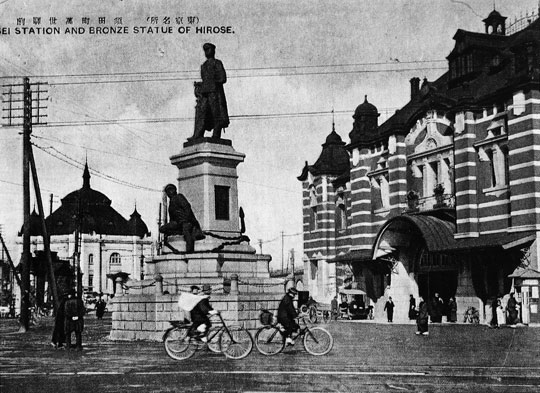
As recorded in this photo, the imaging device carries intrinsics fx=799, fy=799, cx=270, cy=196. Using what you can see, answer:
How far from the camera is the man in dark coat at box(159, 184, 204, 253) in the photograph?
21.0 meters

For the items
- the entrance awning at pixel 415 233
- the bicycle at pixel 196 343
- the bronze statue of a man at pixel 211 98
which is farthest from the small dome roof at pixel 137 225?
the bicycle at pixel 196 343

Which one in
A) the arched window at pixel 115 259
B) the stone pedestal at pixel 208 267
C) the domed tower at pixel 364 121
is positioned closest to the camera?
the stone pedestal at pixel 208 267

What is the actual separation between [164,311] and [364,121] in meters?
28.7

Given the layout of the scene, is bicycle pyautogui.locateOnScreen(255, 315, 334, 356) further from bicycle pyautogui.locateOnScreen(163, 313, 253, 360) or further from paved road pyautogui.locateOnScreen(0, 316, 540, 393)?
bicycle pyautogui.locateOnScreen(163, 313, 253, 360)

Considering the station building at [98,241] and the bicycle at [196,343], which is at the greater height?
the station building at [98,241]

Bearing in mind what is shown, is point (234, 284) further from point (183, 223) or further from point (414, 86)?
point (414, 86)

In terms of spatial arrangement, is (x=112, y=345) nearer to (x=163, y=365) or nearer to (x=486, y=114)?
(x=163, y=365)

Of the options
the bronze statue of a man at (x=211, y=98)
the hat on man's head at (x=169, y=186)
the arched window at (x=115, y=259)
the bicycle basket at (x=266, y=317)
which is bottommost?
the bicycle basket at (x=266, y=317)

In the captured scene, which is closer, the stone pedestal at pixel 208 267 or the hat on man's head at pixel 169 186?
the stone pedestal at pixel 208 267

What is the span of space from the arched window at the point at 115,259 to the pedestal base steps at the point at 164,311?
8892 centimetres

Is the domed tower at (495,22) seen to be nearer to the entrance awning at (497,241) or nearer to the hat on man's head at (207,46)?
the entrance awning at (497,241)

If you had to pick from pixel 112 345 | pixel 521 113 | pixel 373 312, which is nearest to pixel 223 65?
pixel 112 345

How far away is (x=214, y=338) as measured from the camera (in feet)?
53.3

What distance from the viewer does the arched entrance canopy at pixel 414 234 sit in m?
34.7
